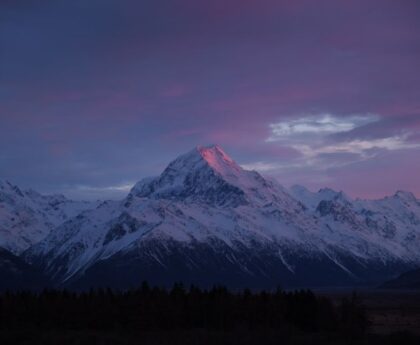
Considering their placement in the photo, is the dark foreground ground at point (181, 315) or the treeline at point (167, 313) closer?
the dark foreground ground at point (181, 315)

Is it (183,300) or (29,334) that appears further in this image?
(183,300)

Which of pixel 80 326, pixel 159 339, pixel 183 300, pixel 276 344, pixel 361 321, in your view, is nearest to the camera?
pixel 276 344

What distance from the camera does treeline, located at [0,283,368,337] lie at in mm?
119812

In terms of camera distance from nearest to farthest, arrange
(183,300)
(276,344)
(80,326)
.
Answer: (276,344), (80,326), (183,300)

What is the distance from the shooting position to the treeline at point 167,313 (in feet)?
393

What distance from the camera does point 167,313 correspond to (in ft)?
402

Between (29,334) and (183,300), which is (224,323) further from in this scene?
(29,334)

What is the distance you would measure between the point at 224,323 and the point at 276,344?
30.3 m

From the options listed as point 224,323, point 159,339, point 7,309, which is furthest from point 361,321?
point 7,309

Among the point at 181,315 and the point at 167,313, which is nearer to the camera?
the point at 167,313

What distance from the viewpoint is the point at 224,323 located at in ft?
400

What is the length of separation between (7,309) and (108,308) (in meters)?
15.7

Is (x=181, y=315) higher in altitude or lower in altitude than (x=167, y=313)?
lower

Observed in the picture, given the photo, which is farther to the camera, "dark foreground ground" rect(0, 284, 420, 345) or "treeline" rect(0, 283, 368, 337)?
"treeline" rect(0, 283, 368, 337)
